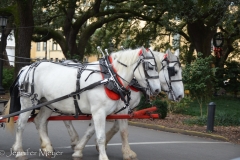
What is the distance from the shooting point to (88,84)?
8.26m

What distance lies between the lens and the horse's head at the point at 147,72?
8.13 metres

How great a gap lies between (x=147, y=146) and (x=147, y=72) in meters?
3.63

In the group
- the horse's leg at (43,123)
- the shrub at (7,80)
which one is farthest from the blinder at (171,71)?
the shrub at (7,80)

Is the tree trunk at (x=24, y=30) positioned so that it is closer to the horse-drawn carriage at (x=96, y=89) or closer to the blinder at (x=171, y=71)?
Answer: the horse-drawn carriage at (x=96, y=89)

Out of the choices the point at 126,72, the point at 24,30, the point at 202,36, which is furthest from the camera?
the point at 202,36

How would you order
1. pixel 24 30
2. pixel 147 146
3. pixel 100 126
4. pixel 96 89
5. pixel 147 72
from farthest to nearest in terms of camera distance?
pixel 24 30 < pixel 147 146 < pixel 147 72 < pixel 96 89 < pixel 100 126

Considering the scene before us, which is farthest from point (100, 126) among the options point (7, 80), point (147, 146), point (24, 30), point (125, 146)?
point (7, 80)

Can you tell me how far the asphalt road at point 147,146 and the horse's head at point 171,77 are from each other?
5.12 feet

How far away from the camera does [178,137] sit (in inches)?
531

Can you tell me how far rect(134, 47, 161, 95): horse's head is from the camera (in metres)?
8.13

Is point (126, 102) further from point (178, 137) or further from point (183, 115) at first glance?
point (183, 115)

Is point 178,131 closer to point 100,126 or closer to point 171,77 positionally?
point 171,77

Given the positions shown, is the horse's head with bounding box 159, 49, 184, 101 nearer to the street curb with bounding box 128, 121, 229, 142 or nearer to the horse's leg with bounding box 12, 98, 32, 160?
the horse's leg with bounding box 12, 98, 32, 160

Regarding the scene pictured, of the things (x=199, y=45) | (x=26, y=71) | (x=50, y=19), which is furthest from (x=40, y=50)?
(x=26, y=71)
